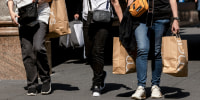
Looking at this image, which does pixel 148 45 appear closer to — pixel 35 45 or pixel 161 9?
pixel 161 9

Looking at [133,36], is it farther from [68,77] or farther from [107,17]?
[68,77]

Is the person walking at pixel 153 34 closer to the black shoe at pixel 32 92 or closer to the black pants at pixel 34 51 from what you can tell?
the black pants at pixel 34 51

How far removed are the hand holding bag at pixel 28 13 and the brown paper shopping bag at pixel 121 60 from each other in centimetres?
106

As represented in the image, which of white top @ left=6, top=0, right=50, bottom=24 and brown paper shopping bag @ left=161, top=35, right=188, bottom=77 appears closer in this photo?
brown paper shopping bag @ left=161, top=35, right=188, bottom=77

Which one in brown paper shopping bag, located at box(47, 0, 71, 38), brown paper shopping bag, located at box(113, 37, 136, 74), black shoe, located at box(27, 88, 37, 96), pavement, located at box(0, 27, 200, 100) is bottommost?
pavement, located at box(0, 27, 200, 100)

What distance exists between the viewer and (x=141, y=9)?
579cm

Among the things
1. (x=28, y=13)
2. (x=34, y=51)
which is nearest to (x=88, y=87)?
(x=34, y=51)

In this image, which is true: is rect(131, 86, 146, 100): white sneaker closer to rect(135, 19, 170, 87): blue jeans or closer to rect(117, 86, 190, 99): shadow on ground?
rect(135, 19, 170, 87): blue jeans

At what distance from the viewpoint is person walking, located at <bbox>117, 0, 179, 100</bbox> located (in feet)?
19.4

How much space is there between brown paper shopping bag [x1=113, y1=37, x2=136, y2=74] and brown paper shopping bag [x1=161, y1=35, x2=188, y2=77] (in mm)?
431

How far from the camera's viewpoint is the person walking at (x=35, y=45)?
252 inches

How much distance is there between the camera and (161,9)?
19.6 feet

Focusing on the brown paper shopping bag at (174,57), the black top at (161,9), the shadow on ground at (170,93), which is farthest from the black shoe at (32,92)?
the black top at (161,9)

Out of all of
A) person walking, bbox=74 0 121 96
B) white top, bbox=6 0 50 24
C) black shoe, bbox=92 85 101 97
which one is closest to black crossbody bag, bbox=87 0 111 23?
person walking, bbox=74 0 121 96
